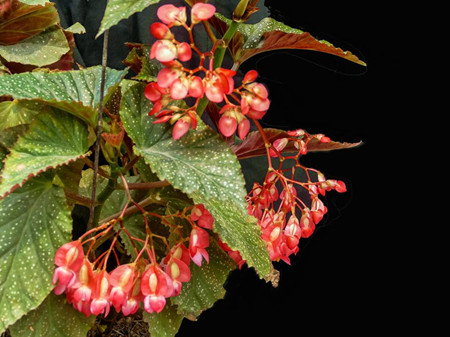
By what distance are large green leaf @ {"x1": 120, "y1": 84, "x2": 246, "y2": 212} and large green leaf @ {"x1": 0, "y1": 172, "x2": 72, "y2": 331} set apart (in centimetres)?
12

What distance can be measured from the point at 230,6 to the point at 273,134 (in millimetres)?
380

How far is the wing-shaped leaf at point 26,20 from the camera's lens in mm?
918

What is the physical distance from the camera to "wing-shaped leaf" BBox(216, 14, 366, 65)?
73cm

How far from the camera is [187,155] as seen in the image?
0.69m

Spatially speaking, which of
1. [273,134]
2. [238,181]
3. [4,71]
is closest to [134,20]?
[4,71]

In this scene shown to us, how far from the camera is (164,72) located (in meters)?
0.64

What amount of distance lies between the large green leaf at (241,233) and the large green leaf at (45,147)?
15 centimetres

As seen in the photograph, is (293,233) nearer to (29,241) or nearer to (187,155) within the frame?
(187,155)

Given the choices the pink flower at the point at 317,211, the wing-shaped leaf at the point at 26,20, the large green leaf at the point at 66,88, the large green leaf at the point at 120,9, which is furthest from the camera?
the wing-shaped leaf at the point at 26,20

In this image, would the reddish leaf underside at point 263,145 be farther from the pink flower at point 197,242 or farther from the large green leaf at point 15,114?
the large green leaf at point 15,114

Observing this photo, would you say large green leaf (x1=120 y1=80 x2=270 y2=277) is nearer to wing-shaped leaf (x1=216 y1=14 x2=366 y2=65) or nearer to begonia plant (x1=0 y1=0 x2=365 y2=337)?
begonia plant (x1=0 y1=0 x2=365 y2=337)

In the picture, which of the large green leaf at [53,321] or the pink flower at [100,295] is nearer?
the pink flower at [100,295]

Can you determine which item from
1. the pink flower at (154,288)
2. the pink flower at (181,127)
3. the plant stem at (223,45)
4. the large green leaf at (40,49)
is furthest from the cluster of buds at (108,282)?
the large green leaf at (40,49)

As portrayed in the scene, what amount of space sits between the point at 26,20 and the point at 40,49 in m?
0.05
